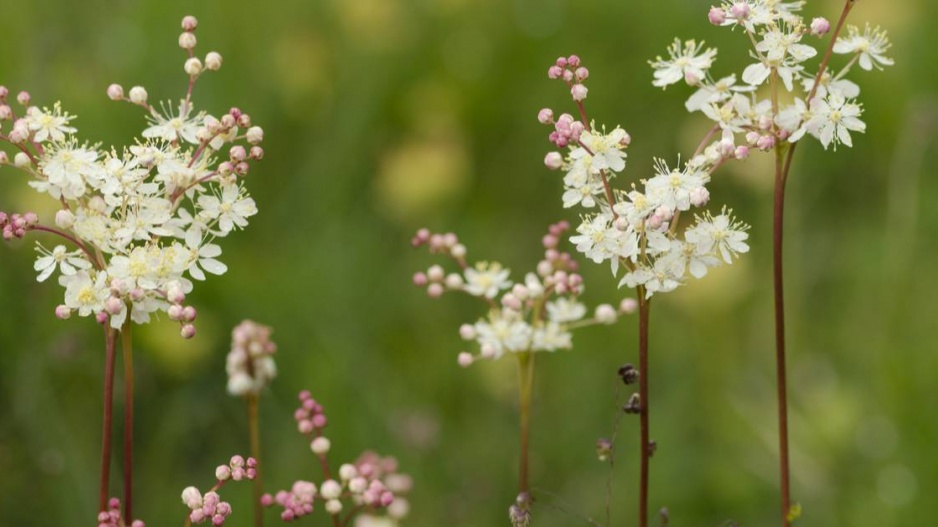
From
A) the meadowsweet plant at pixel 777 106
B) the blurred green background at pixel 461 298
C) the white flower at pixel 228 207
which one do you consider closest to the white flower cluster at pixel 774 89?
the meadowsweet plant at pixel 777 106

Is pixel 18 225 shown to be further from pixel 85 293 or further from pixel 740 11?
pixel 740 11

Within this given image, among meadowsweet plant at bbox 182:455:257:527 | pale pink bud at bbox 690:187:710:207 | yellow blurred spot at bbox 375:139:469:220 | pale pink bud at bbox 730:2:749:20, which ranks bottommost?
meadowsweet plant at bbox 182:455:257:527

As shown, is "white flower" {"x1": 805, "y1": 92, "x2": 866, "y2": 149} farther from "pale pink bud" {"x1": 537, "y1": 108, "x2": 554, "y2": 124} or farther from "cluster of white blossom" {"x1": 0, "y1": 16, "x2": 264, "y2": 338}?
"cluster of white blossom" {"x1": 0, "y1": 16, "x2": 264, "y2": 338}

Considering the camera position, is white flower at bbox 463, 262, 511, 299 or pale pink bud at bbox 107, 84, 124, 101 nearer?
pale pink bud at bbox 107, 84, 124, 101

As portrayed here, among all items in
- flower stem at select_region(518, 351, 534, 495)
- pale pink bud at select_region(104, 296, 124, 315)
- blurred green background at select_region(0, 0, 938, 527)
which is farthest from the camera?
blurred green background at select_region(0, 0, 938, 527)

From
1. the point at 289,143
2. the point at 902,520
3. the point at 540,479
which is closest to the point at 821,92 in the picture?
the point at 902,520

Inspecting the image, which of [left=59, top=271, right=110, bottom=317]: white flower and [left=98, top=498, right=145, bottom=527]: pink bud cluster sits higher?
[left=59, top=271, right=110, bottom=317]: white flower

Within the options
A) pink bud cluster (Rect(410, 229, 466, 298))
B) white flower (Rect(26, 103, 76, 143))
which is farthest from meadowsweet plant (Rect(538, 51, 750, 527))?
white flower (Rect(26, 103, 76, 143))

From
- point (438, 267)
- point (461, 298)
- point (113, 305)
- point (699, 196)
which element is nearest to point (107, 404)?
point (113, 305)

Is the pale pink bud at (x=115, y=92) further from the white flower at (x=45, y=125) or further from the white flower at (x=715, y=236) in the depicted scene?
the white flower at (x=715, y=236)
